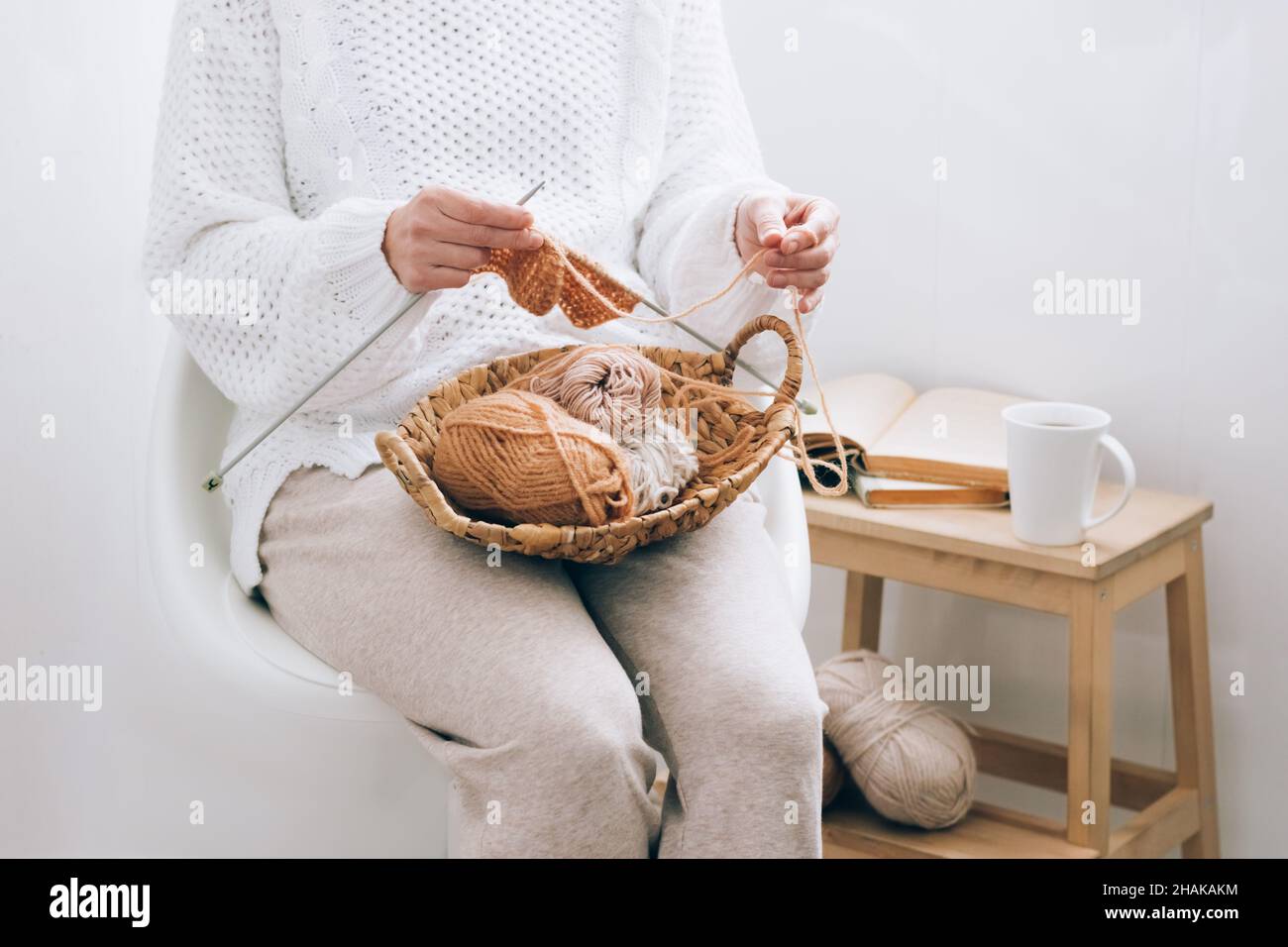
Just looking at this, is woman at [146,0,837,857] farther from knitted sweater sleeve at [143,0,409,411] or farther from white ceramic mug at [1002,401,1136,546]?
white ceramic mug at [1002,401,1136,546]

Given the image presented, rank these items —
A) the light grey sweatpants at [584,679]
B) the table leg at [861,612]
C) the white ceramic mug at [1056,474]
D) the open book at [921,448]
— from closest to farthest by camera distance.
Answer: the light grey sweatpants at [584,679], the white ceramic mug at [1056,474], the open book at [921,448], the table leg at [861,612]

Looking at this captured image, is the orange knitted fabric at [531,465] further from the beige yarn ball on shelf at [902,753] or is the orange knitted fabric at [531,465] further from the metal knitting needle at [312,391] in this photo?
the beige yarn ball on shelf at [902,753]

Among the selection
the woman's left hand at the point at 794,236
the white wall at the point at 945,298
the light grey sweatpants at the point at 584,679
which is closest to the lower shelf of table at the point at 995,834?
the white wall at the point at 945,298

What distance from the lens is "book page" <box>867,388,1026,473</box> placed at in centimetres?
131

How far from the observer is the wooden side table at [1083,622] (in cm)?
121

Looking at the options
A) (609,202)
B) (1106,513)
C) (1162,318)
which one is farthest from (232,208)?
(1162,318)

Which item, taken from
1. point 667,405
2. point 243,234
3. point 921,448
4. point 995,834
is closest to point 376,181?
point 243,234

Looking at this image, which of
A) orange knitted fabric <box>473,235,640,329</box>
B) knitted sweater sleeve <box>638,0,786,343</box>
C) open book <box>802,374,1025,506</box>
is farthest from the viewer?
open book <box>802,374,1025,506</box>

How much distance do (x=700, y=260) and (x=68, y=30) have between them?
0.62 meters

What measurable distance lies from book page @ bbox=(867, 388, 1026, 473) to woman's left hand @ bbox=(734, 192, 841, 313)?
387 mm

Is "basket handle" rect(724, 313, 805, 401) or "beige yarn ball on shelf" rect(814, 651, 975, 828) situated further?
"beige yarn ball on shelf" rect(814, 651, 975, 828)

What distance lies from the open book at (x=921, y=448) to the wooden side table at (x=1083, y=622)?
2 centimetres

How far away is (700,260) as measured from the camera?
1.01m

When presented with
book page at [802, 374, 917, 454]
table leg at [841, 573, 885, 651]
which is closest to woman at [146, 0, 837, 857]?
book page at [802, 374, 917, 454]
